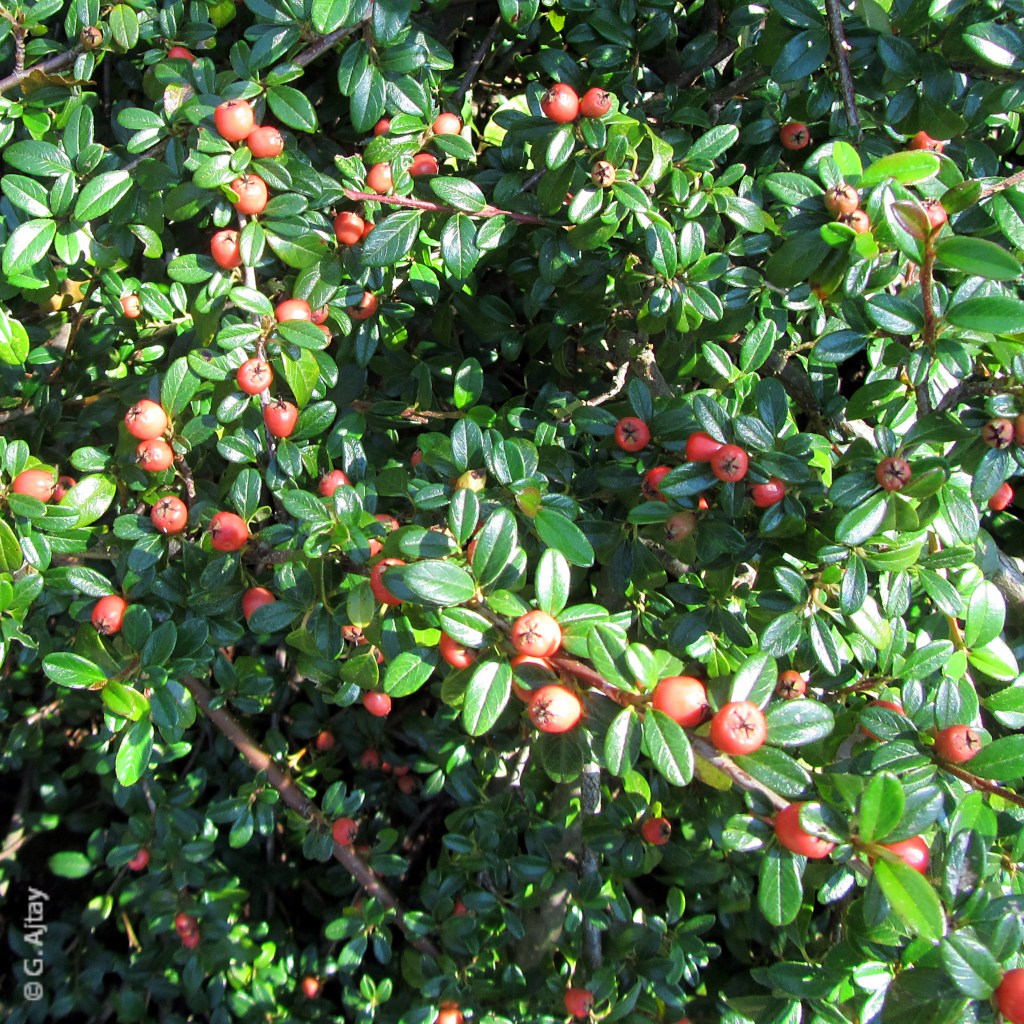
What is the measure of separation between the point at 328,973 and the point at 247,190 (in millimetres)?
2337

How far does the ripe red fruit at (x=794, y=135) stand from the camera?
198cm

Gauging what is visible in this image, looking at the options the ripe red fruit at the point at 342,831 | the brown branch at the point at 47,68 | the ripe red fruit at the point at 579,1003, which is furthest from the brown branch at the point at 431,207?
the ripe red fruit at the point at 579,1003

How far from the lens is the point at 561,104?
160 cm

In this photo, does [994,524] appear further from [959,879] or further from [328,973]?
[328,973]

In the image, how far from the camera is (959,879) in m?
1.17

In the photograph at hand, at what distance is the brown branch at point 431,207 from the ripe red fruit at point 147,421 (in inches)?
23.8

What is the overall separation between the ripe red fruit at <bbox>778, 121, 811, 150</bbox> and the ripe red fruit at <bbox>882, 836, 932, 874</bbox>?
1650mm

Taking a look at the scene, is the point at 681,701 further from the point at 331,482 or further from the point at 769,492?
the point at 331,482

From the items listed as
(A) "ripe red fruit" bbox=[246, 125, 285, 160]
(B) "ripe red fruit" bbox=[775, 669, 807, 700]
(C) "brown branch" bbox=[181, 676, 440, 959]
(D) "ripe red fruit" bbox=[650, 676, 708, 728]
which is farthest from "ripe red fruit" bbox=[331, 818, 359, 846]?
(A) "ripe red fruit" bbox=[246, 125, 285, 160]

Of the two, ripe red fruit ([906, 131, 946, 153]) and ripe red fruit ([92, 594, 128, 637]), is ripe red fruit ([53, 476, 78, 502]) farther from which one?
ripe red fruit ([906, 131, 946, 153])

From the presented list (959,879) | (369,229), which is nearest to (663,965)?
(959,879)

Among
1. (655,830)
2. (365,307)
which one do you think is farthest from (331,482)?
(655,830)

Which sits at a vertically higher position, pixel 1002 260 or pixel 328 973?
pixel 1002 260

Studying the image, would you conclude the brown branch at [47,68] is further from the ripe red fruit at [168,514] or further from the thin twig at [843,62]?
the thin twig at [843,62]
